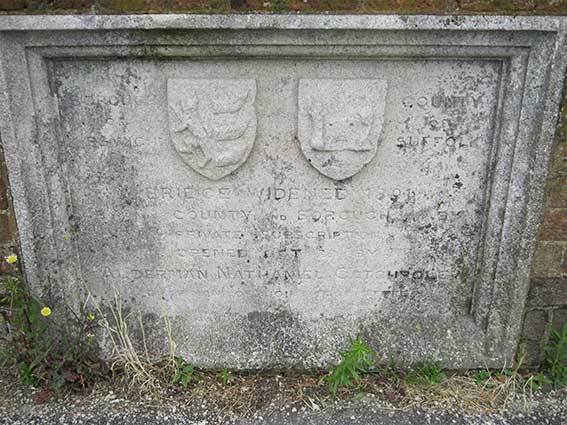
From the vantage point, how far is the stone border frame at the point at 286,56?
1881 mm

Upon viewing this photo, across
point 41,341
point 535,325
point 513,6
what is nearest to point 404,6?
point 513,6

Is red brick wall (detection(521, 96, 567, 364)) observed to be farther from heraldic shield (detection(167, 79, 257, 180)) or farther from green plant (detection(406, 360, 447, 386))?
heraldic shield (detection(167, 79, 257, 180))

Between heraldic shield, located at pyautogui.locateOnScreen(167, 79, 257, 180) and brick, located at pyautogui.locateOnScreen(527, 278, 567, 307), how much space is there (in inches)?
55.0

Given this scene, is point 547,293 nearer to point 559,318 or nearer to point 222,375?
point 559,318

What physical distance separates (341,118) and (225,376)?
1264 mm

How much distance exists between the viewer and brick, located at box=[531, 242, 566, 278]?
7.48ft

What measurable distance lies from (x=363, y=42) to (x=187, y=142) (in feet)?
2.54

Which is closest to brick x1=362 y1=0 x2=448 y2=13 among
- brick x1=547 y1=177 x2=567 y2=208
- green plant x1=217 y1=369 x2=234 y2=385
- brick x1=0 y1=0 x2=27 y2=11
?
brick x1=547 y1=177 x2=567 y2=208

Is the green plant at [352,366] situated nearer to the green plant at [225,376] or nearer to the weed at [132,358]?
the green plant at [225,376]

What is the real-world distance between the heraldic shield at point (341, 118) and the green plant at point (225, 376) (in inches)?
42.3

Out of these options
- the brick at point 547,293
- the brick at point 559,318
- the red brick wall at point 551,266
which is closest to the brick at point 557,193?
the red brick wall at point 551,266

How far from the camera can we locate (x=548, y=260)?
7.57ft

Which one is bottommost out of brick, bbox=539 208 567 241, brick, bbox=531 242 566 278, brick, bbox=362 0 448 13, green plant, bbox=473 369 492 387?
green plant, bbox=473 369 492 387

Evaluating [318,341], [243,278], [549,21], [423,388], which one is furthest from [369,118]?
[423,388]
